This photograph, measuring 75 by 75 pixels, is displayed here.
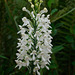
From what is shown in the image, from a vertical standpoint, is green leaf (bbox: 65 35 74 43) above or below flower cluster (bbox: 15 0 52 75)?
above

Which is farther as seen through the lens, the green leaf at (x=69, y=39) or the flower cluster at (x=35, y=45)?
the green leaf at (x=69, y=39)

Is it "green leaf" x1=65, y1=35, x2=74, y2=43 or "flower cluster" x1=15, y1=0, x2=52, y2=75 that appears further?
"green leaf" x1=65, y1=35, x2=74, y2=43

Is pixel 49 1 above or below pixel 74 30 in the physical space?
above

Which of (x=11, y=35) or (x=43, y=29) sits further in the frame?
(x=11, y=35)

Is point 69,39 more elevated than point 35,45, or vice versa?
point 69,39

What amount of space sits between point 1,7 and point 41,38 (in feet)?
3.83

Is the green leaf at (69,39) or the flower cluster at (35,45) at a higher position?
the green leaf at (69,39)

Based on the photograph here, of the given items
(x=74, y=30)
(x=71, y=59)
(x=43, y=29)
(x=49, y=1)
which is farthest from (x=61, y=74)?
(x=43, y=29)

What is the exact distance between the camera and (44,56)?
107cm

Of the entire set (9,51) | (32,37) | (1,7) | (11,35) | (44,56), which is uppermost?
(1,7)

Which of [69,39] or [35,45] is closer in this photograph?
[35,45]

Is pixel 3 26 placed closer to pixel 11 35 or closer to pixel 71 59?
pixel 11 35

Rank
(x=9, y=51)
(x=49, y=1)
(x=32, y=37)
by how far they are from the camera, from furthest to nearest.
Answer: (x=9, y=51)
(x=49, y=1)
(x=32, y=37)

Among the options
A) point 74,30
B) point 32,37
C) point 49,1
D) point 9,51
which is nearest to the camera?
point 32,37
